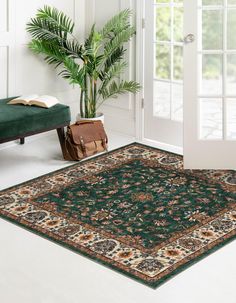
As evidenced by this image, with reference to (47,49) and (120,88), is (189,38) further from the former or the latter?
(47,49)

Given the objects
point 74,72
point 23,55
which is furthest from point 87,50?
point 23,55

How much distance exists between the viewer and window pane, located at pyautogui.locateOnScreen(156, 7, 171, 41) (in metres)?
5.61

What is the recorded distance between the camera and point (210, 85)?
16.4ft

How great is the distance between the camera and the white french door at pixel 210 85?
16.1 ft

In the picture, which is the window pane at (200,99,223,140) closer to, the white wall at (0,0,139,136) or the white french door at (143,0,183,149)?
the white french door at (143,0,183,149)

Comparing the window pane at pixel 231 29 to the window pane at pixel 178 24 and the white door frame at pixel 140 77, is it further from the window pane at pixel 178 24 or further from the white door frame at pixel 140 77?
the white door frame at pixel 140 77

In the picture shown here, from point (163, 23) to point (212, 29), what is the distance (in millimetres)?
788

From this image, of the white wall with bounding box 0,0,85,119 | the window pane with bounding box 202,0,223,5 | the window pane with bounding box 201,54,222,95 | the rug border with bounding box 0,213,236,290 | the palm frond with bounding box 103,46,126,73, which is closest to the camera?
the rug border with bounding box 0,213,236,290

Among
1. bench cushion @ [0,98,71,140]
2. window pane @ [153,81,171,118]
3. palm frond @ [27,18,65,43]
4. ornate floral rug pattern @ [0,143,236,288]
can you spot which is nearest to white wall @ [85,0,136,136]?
window pane @ [153,81,171,118]

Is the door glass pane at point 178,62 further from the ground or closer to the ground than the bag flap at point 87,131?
further from the ground

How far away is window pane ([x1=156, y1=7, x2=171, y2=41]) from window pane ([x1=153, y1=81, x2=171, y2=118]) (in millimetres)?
392

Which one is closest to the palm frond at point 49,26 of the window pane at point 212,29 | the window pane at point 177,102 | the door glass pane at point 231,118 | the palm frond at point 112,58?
the palm frond at point 112,58

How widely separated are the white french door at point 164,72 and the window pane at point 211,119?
2.14 feet

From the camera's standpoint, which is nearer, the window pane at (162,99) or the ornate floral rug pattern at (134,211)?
the ornate floral rug pattern at (134,211)
